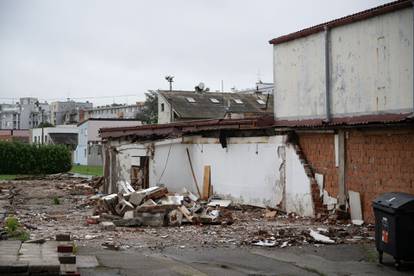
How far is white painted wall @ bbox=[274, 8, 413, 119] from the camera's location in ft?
47.1

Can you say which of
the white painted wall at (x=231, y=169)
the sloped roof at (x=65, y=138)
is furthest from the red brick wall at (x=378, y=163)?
the sloped roof at (x=65, y=138)

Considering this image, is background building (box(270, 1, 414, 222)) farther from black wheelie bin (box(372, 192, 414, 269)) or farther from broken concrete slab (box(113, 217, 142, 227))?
broken concrete slab (box(113, 217, 142, 227))

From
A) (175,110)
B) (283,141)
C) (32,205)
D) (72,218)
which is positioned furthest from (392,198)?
(175,110)

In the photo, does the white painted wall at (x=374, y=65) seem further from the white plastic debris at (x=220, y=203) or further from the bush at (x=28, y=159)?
the bush at (x=28, y=159)

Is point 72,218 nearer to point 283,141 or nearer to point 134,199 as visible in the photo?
point 134,199

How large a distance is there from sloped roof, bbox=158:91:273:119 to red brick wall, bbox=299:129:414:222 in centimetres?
3358

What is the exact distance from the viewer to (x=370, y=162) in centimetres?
1531

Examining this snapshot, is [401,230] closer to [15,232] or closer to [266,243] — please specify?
[266,243]

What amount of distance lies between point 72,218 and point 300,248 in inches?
330

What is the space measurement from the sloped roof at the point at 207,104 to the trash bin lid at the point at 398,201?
40.2 metres

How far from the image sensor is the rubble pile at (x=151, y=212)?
15430 mm

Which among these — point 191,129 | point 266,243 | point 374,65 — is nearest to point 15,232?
point 266,243

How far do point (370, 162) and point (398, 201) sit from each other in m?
5.56

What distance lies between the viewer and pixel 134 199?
1672 centimetres
